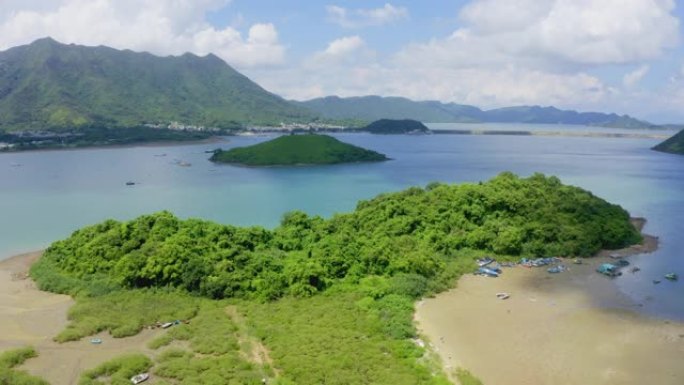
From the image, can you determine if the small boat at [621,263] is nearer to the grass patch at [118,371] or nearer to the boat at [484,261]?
the boat at [484,261]

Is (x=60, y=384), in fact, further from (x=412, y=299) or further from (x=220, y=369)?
(x=412, y=299)

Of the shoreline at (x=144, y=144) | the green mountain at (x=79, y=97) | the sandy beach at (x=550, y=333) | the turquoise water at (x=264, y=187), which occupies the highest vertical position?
the green mountain at (x=79, y=97)

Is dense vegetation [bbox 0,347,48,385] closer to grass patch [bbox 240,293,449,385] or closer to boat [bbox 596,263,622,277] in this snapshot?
grass patch [bbox 240,293,449,385]

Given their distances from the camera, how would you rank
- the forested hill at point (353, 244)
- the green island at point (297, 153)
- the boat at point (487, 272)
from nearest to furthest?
the forested hill at point (353, 244)
the boat at point (487, 272)
the green island at point (297, 153)

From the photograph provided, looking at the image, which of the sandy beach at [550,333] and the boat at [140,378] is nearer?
Answer: the boat at [140,378]

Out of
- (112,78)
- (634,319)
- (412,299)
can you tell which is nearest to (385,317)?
(412,299)

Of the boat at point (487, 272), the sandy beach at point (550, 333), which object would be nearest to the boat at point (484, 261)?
the boat at point (487, 272)

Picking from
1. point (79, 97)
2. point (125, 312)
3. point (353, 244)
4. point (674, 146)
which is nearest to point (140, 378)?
point (125, 312)
